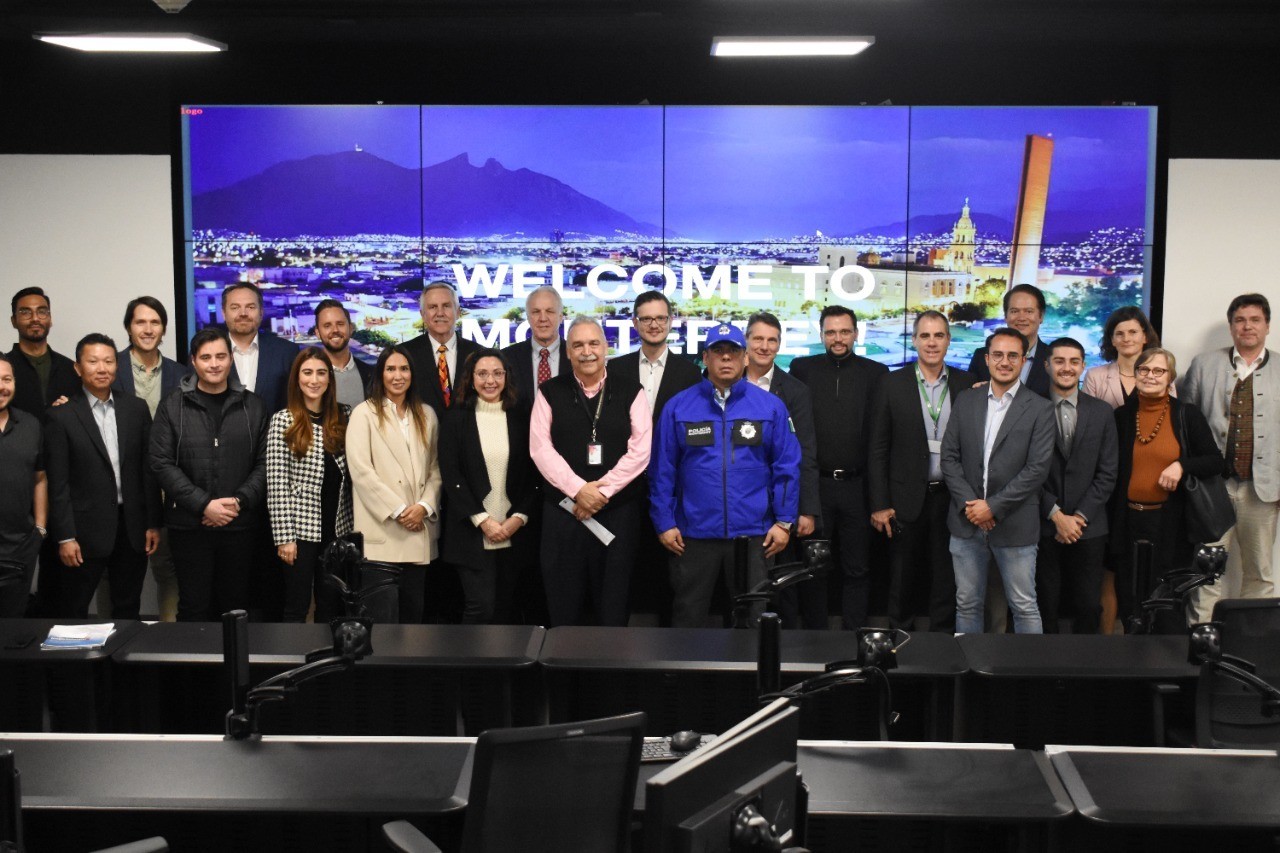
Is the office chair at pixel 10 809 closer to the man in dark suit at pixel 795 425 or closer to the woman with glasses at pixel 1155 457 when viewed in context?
the man in dark suit at pixel 795 425

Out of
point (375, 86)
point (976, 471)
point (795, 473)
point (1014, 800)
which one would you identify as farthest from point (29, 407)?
point (1014, 800)

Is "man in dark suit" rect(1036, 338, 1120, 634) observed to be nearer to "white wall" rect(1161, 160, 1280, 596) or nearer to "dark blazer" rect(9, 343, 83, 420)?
"white wall" rect(1161, 160, 1280, 596)

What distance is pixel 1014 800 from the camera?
9.23 ft

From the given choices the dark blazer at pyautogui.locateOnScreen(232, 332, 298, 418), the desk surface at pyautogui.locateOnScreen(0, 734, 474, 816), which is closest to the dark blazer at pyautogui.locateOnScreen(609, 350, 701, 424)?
the dark blazer at pyautogui.locateOnScreen(232, 332, 298, 418)

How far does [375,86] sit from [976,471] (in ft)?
12.8

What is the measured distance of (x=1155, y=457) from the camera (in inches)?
223

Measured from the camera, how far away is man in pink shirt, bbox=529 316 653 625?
538 centimetres

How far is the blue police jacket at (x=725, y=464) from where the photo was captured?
529cm

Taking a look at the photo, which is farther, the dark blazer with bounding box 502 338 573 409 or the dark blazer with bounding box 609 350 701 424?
the dark blazer with bounding box 502 338 573 409

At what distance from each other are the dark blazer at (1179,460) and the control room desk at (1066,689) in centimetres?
182

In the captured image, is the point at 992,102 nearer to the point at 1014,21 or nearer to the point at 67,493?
the point at 1014,21

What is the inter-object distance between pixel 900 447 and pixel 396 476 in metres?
2.23

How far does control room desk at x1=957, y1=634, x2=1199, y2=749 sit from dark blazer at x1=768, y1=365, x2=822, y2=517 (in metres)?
1.73

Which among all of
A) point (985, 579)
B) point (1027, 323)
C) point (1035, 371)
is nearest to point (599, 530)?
point (985, 579)
